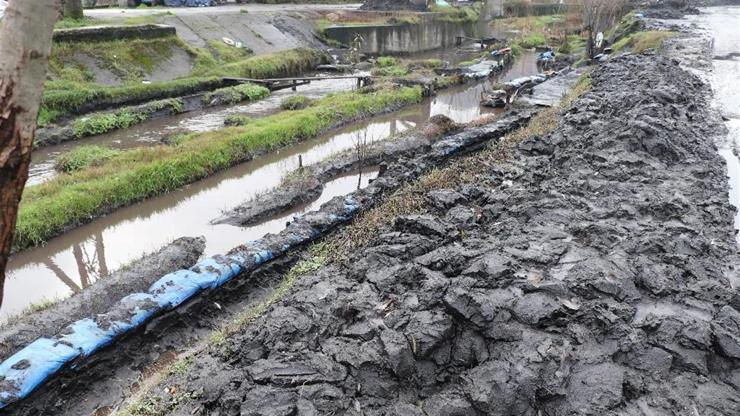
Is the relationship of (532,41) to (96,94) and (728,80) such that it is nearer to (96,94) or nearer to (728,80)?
(728,80)

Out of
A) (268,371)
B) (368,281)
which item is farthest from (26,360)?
(368,281)

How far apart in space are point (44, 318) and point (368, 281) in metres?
5.19

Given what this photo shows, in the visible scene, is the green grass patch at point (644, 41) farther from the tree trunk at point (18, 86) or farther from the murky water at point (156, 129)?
the tree trunk at point (18, 86)

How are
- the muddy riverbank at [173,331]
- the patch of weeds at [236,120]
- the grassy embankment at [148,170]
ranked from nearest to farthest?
the muddy riverbank at [173,331]
the grassy embankment at [148,170]
the patch of weeds at [236,120]

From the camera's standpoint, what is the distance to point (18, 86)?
252 centimetres

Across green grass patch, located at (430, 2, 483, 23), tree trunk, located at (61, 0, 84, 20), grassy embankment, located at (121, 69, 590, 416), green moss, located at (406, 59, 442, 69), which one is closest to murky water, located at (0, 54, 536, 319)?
grassy embankment, located at (121, 69, 590, 416)

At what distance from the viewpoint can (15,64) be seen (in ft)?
8.11

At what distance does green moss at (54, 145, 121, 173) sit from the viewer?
15.3 m

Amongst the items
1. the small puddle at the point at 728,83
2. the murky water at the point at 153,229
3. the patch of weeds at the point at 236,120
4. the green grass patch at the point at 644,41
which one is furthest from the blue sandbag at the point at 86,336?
the green grass patch at the point at 644,41

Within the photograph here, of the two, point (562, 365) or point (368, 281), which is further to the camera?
point (368, 281)

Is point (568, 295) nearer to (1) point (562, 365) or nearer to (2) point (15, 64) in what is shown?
(1) point (562, 365)

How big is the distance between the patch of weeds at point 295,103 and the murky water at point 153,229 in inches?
171

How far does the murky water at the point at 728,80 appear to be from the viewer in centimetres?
1344

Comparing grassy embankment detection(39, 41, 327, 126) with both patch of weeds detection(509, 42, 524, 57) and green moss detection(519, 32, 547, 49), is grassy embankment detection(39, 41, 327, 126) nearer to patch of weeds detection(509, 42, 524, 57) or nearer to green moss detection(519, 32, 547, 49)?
patch of weeds detection(509, 42, 524, 57)
